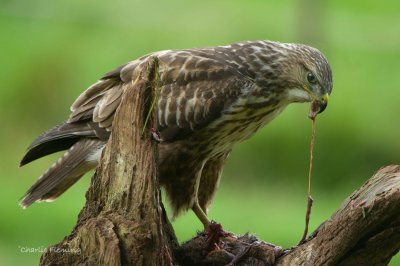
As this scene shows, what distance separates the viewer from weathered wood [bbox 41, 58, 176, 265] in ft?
19.1

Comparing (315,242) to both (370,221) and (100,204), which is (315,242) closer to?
(370,221)

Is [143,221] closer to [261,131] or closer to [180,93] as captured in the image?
[180,93]

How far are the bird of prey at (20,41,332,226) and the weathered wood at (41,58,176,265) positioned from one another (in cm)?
131

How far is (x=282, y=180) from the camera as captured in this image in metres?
13.6

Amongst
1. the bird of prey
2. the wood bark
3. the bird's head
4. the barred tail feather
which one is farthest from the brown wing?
the wood bark

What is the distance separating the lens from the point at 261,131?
43.7 ft

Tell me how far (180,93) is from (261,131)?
19.3 feet

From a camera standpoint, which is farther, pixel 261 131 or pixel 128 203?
pixel 261 131

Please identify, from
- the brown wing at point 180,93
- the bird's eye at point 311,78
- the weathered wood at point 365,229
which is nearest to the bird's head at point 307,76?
the bird's eye at point 311,78

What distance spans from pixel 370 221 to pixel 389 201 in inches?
5.3

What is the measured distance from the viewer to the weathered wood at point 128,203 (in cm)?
582

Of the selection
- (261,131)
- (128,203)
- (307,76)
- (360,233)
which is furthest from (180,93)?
(261,131)

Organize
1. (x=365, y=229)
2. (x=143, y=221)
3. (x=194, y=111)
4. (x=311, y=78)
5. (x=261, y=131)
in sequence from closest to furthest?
(x=365, y=229) → (x=143, y=221) → (x=194, y=111) → (x=311, y=78) → (x=261, y=131)

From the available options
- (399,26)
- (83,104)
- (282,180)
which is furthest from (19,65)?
(83,104)
